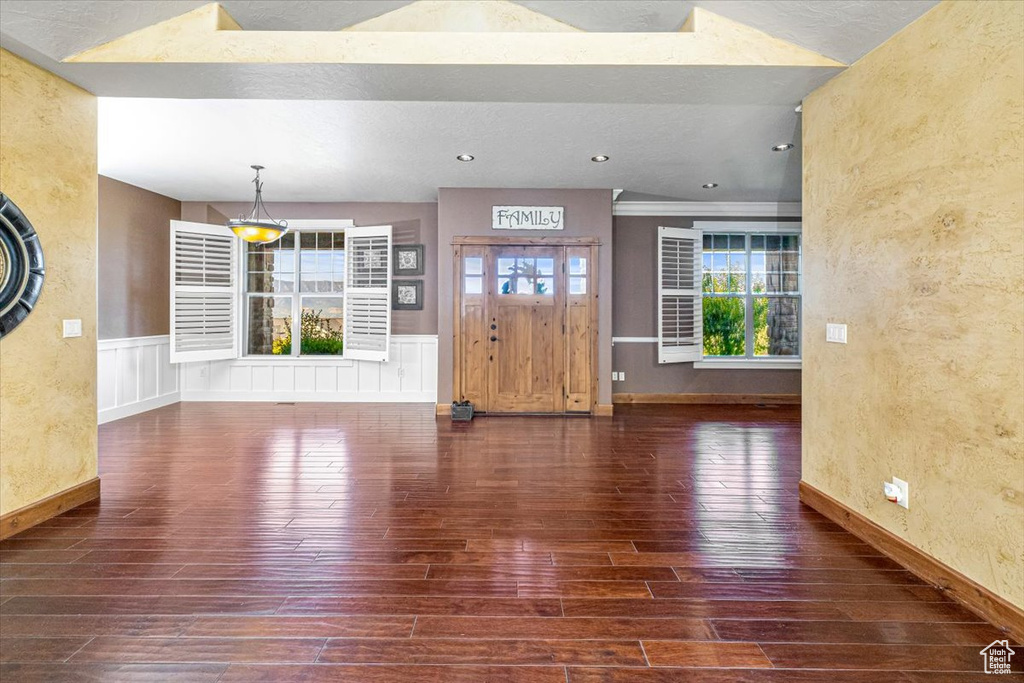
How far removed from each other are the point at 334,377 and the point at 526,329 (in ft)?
8.96

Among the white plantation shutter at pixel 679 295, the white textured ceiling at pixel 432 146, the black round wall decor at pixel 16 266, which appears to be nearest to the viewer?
the black round wall decor at pixel 16 266

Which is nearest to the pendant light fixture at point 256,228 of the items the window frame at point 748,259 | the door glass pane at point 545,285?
the door glass pane at point 545,285

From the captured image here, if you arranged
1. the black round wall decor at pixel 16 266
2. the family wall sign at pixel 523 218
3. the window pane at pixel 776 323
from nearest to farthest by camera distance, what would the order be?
the black round wall decor at pixel 16 266
the family wall sign at pixel 523 218
the window pane at pixel 776 323

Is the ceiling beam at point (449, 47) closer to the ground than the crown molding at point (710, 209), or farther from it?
closer to the ground

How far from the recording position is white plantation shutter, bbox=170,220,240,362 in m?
6.00

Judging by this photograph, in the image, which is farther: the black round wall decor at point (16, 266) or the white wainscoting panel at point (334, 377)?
the white wainscoting panel at point (334, 377)

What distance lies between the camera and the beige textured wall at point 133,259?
17.7ft

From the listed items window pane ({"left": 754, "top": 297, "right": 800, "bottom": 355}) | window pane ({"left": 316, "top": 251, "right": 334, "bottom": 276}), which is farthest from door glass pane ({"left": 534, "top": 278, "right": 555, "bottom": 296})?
window pane ({"left": 754, "top": 297, "right": 800, "bottom": 355})

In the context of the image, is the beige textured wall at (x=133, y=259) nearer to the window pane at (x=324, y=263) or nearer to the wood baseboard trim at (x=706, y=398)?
the window pane at (x=324, y=263)

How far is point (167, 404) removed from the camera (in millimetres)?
6316

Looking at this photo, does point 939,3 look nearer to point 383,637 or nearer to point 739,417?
point 383,637

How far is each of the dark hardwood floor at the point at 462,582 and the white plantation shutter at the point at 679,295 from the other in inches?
114

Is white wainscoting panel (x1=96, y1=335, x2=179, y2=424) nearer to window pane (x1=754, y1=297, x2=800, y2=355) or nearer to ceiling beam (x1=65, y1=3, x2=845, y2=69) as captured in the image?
ceiling beam (x1=65, y1=3, x2=845, y2=69)

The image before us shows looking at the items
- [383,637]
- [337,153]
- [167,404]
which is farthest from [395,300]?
[383,637]
